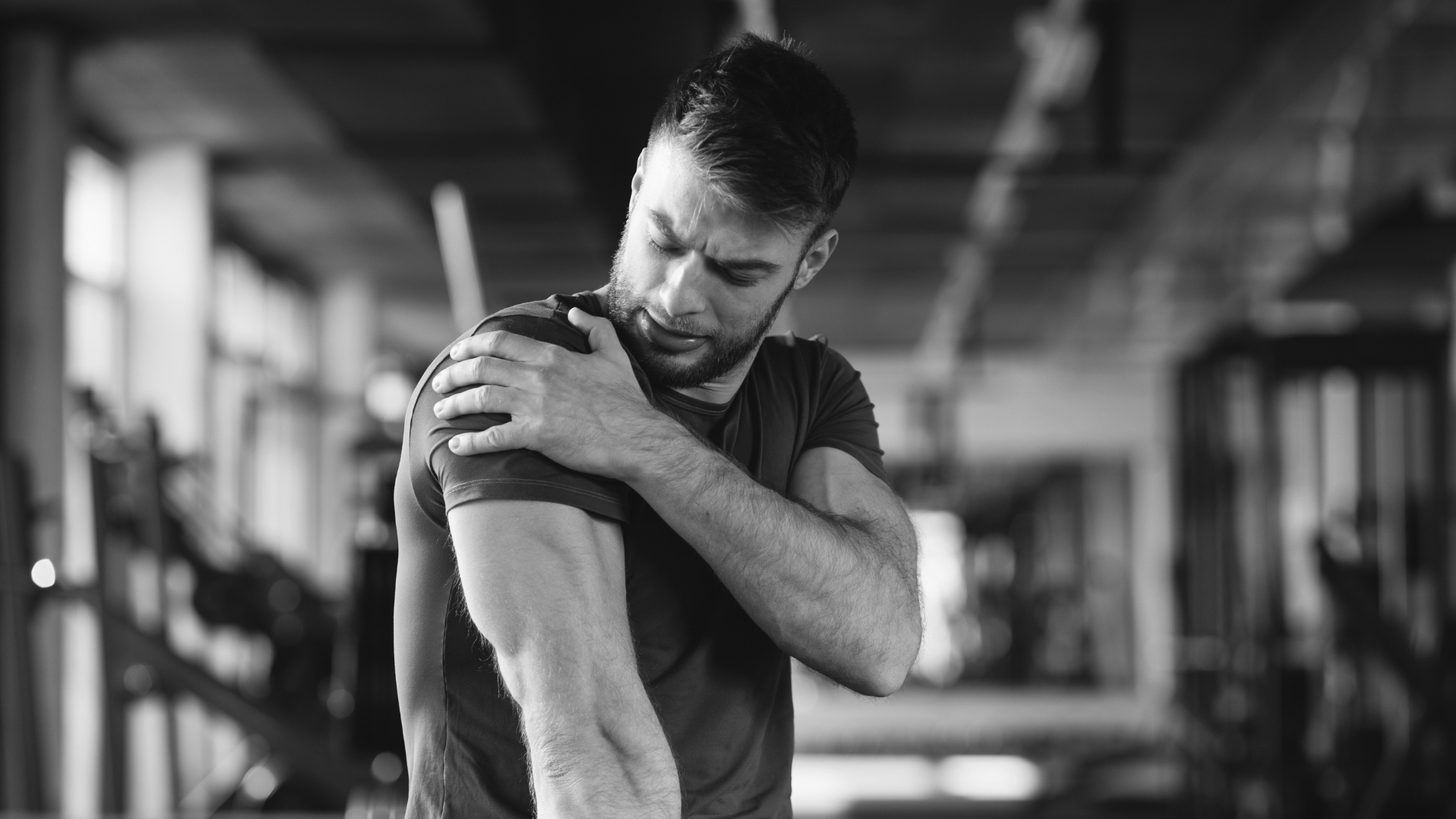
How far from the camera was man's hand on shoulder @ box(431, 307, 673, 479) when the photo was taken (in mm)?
1136

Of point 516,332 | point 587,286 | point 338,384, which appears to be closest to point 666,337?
point 516,332

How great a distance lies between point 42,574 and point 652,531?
303cm

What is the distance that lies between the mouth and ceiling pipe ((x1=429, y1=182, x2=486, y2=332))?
4.49 meters

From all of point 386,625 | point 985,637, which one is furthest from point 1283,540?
point 985,637

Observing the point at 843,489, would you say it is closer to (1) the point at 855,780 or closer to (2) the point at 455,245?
(1) the point at 855,780

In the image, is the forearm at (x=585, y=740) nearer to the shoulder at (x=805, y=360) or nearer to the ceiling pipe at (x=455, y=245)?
the shoulder at (x=805, y=360)

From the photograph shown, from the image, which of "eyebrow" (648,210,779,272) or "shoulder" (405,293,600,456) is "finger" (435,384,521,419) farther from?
"eyebrow" (648,210,779,272)

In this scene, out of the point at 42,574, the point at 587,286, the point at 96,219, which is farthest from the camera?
the point at 587,286

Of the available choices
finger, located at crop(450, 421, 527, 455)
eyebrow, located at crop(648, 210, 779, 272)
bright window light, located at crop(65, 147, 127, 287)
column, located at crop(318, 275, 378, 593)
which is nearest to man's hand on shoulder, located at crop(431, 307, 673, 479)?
finger, located at crop(450, 421, 527, 455)

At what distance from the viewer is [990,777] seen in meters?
8.54

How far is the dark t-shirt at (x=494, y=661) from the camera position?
1169 millimetres

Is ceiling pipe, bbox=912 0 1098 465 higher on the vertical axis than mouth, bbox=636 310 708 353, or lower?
higher

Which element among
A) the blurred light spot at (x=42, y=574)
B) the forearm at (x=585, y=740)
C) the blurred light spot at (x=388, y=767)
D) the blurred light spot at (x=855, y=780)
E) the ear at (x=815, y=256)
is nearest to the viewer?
the forearm at (x=585, y=740)

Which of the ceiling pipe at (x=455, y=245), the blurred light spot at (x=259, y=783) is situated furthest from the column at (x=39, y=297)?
the ceiling pipe at (x=455, y=245)
